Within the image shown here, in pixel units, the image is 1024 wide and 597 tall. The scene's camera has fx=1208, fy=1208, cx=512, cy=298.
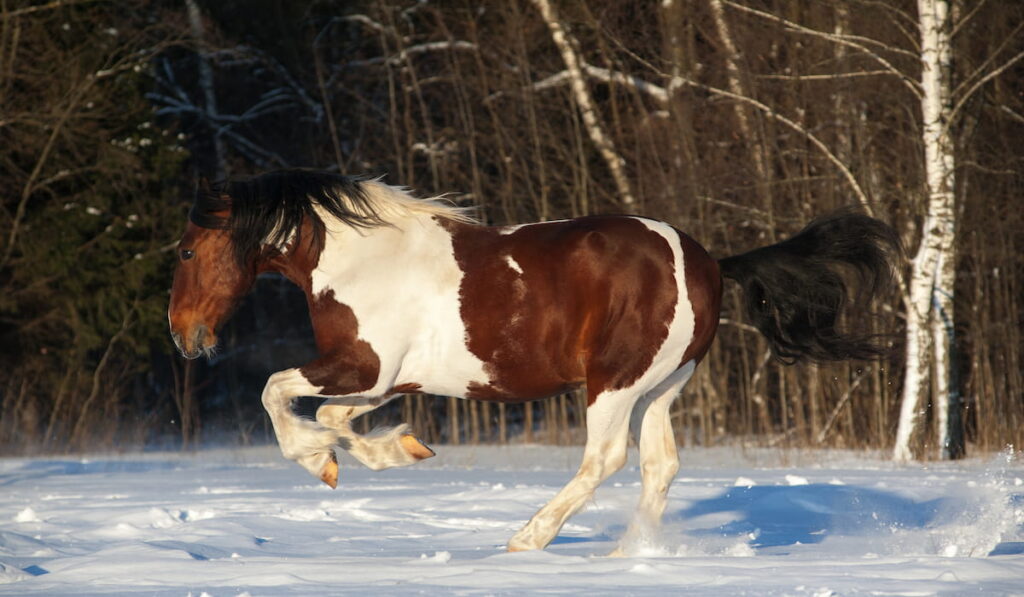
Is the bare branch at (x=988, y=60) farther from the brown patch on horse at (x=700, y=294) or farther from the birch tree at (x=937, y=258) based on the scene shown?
the brown patch on horse at (x=700, y=294)

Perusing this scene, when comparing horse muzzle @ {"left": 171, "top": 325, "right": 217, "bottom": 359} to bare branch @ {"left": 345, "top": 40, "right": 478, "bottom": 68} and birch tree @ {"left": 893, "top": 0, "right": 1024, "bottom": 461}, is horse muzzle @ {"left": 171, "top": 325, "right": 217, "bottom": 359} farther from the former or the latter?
bare branch @ {"left": 345, "top": 40, "right": 478, "bottom": 68}

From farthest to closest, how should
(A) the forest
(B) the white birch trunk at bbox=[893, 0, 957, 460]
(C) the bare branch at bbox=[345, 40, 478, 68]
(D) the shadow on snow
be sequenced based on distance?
(C) the bare branch at bbox=[345, 40, 478, 68]
(A) the forest
(B) the white birch trunk at bbox=[893, 0, 957, 460]
(D) the shadow on snow

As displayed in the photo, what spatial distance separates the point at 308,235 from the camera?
5223 millimetres

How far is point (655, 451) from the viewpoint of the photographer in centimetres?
531

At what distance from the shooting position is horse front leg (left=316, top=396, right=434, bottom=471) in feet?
16.8

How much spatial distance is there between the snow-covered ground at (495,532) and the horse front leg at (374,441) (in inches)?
16.8

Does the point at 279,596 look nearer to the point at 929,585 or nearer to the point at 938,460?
the point at 929,585

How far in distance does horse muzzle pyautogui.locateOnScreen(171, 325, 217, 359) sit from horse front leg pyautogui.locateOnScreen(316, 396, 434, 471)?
59cm

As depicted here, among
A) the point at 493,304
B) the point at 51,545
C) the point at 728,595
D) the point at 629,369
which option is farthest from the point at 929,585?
the point at 51,545

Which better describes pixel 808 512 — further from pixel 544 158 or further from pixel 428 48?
pixel 428 48

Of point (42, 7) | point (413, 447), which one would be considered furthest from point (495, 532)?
point (42, 7)

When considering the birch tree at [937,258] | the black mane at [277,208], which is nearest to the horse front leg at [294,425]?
the black mane at [277,208]

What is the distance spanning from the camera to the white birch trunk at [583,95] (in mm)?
14875

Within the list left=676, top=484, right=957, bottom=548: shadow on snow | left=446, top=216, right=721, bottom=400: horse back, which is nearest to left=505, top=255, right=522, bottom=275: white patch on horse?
left=446, top=216, right=721, bottom=400: horse back
